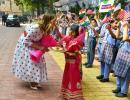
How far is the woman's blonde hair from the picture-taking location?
26.3 ft

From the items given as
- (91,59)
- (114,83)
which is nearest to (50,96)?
(114,83)

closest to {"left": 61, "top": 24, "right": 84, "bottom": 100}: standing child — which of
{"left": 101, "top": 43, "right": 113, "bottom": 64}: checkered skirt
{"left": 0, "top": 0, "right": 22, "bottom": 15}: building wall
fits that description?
{"left": 101, "top": 43, "right": 113, "bottom": 64}: checkered skirt

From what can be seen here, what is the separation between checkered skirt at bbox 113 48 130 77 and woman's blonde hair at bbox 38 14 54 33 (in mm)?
1550

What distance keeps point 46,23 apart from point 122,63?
5.75 feet

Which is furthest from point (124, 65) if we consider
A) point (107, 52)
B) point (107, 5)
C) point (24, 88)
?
point (107, 5)

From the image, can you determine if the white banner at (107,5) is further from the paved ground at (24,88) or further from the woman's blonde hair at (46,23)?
the woman's blonde hair at (46,23)

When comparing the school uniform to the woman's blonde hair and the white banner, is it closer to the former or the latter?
the woman's blonde hair

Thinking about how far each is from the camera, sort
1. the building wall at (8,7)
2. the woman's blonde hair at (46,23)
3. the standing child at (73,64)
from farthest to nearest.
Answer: the building wall at (8,7)
the woman's blonde hair at (46,23)
the standing child at (73,64)

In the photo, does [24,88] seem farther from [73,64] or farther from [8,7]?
[8,7]

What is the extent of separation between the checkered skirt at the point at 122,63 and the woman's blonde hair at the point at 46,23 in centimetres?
155

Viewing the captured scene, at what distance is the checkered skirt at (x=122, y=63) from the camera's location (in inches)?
301

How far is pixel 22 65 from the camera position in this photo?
8359 mm

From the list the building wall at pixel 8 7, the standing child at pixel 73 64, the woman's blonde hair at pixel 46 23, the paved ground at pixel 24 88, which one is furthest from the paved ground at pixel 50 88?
the building wall at pixel 8 7

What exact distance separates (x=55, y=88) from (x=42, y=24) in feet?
4.94
